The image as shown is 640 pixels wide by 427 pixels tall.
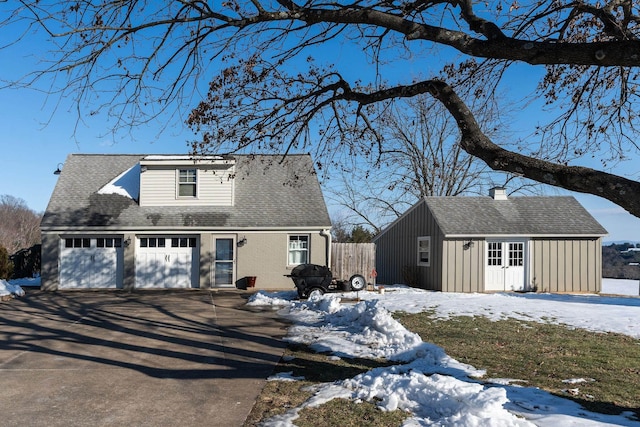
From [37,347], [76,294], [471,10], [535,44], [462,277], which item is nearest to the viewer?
[535,44]

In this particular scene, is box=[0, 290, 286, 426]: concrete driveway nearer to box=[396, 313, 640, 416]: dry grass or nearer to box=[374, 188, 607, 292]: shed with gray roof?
box=[396, 313, 640, 416]: dry grass

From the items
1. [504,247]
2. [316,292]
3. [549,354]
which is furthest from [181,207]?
[549,354]

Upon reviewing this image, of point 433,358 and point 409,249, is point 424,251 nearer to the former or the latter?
point 409,249

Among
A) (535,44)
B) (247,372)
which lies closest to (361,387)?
(247,372)

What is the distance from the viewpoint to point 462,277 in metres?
20.2

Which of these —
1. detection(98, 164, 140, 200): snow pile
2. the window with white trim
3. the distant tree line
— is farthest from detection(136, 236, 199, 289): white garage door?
the distant tree line

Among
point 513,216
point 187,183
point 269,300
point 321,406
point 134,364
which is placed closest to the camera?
point 321,406

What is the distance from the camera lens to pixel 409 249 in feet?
76.9

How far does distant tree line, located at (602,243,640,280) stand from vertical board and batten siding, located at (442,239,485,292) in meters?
18.4

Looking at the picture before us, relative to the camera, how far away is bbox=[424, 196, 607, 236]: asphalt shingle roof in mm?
20703

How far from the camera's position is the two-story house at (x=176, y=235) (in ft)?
64.0

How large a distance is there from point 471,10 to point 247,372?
567 cm

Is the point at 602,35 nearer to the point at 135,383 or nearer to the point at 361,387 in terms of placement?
the point at 361,387

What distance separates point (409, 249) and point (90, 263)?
13.9 meters
